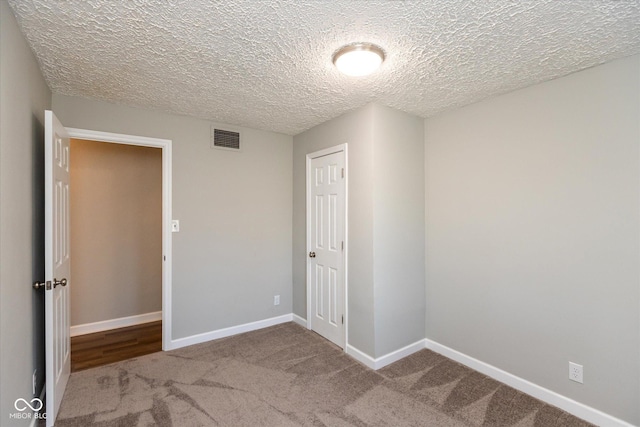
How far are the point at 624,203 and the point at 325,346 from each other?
2.68 m

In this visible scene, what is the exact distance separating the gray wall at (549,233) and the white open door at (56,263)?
10.3ft

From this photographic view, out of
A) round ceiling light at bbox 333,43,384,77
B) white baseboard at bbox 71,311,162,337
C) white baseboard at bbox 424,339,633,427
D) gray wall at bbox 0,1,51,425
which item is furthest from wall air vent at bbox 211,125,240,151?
white baseboard at bbox 424,339,633,427

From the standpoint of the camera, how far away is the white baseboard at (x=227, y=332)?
3.09 meters

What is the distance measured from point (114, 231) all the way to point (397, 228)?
3418mm

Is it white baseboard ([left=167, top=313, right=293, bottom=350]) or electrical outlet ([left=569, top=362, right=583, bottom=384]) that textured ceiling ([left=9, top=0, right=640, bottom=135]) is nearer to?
electrical outlet ([left=569, top=362, right=583, bottom=384])

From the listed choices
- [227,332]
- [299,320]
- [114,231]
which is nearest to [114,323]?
[114,231]

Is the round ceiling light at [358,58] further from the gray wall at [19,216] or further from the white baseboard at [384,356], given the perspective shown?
the white baseboard at [384,356]

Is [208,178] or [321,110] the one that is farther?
[208,178]

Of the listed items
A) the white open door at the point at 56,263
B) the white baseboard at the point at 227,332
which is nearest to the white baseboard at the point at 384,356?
the white baseboard at the point at 227,332

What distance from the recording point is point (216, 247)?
3.35 m

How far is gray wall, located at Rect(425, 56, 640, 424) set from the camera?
76.3 inches

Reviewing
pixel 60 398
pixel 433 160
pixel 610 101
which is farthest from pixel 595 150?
pixel 60 398

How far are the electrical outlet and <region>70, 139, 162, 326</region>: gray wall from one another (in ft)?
14.4

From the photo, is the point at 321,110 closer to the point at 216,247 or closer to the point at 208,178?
the point at 208,178
